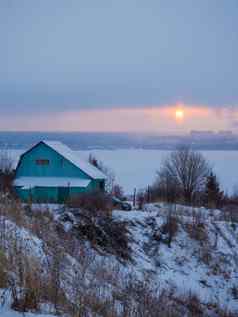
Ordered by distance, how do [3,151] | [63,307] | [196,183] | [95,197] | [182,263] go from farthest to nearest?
[196,183], [3,151], [95,197], [182,263], [63,307]

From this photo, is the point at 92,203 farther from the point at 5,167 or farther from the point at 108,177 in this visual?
the point at 108,177

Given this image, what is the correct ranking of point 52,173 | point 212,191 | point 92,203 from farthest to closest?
point 212,191 → point 52,173 → point 92,203

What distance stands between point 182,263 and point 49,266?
14.4 m

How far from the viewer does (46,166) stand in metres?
33.0

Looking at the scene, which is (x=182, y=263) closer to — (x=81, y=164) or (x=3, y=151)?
(x=81, y=164)

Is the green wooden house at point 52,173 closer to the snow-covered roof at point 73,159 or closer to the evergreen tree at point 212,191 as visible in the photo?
the snow-covered roof at point 73,159

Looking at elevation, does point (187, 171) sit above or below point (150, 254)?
above

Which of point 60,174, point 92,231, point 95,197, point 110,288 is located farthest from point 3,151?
point 110,288

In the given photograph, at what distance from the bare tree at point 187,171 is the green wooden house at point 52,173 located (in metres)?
12.4

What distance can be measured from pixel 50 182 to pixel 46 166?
171cm

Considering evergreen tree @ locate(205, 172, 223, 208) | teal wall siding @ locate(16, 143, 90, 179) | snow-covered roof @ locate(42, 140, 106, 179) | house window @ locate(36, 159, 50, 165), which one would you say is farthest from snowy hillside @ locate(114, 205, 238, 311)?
house window @ locate(36, 159, 50, 165)

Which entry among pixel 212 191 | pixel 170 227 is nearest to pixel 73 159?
pixel 212 191

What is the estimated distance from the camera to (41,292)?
4656mm

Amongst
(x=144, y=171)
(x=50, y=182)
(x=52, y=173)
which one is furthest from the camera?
(x=144, y=171)
